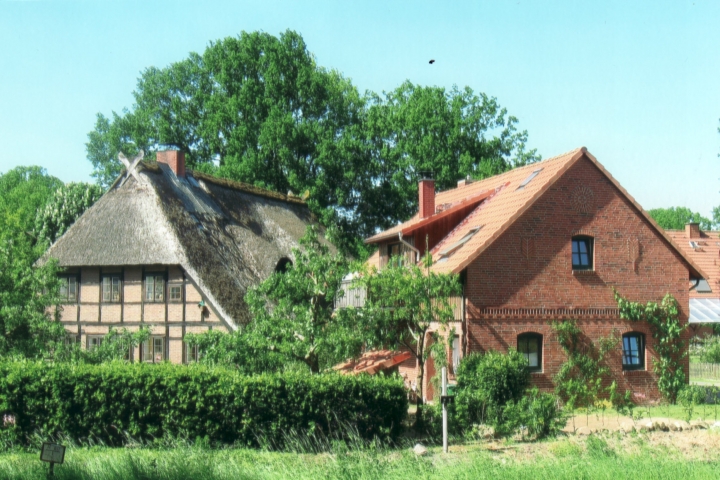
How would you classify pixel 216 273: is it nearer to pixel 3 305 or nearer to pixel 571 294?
pixel 3 305

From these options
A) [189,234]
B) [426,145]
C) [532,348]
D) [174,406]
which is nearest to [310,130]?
[426,145]

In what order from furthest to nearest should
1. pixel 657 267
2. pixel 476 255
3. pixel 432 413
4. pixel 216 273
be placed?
pixel 216 273 → pixel 657 267 → pixel 476 255 → pixel 432 413

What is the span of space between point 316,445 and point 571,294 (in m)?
9.69

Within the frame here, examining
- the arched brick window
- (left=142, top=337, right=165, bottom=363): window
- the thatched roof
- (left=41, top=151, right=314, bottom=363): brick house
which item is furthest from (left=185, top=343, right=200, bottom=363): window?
the arched brick window

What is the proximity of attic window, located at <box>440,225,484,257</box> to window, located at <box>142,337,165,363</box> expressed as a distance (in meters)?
10.4

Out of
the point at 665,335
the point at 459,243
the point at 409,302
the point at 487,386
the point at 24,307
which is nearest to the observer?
the point at 487,386

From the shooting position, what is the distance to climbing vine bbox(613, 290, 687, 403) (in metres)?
24.8

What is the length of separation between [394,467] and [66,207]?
33643mm

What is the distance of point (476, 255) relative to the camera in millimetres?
23500

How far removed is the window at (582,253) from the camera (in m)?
24.9

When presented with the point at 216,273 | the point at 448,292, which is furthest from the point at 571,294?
the point at 216,273

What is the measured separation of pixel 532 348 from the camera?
24047mm

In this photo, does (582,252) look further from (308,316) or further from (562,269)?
(308,316)

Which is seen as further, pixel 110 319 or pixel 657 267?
pixel 110 319
